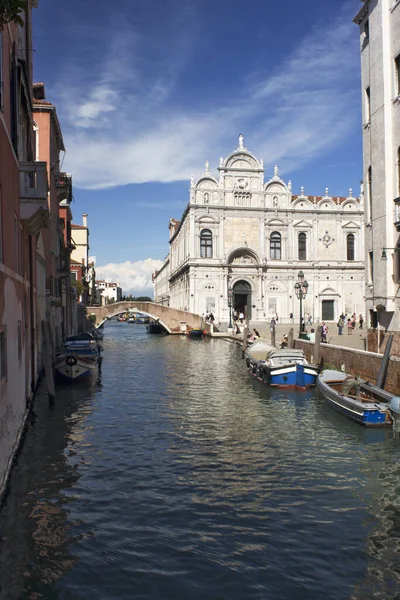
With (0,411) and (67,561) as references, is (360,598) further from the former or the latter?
(0,411)

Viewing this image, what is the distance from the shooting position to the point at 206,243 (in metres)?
46.6

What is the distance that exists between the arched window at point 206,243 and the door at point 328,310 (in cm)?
1112

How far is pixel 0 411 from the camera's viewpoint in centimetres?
731

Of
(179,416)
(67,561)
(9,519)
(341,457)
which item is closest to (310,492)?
(341,457)

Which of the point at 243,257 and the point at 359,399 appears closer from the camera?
the point at 359,399

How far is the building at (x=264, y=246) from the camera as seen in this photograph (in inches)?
1820

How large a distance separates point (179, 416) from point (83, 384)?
245 inches

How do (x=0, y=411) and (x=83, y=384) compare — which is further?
(x=83, y=384)

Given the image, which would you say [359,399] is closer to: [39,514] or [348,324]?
[39,514]

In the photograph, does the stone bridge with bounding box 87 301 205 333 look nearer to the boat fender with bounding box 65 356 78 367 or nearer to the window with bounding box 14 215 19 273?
the boat fender with bounding box 65 356 78 367

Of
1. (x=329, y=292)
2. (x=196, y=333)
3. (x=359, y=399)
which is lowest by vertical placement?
(x=359, y=399)

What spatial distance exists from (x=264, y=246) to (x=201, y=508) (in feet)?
134

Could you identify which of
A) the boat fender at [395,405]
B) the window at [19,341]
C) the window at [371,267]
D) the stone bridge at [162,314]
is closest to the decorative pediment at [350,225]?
the stone bridge at [162,314]

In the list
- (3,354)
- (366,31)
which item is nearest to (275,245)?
(366,31)
